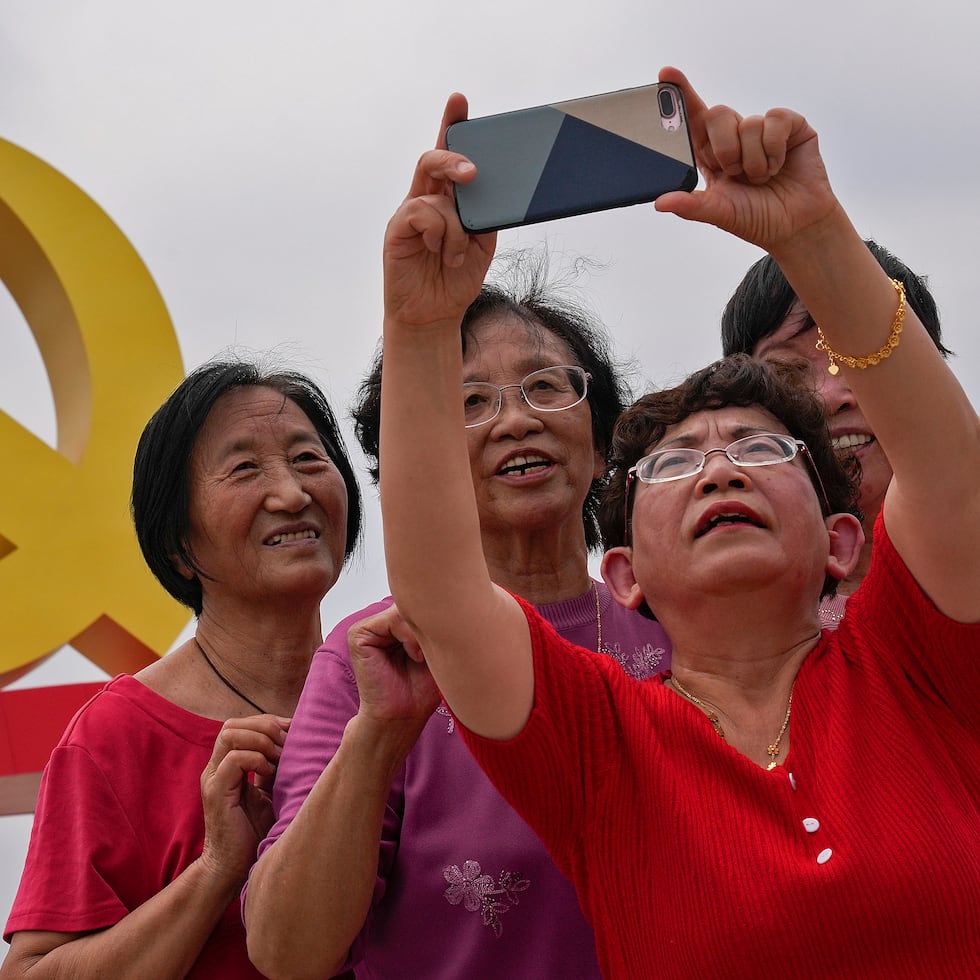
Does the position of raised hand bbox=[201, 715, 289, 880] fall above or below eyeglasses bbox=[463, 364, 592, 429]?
below

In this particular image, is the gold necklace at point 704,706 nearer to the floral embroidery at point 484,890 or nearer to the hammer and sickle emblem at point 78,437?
the floral embroidery at point 484,890

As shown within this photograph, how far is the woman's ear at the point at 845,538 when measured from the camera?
212 centimetres

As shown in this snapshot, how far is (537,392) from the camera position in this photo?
8.57 ft

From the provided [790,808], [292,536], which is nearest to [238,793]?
[292,536]

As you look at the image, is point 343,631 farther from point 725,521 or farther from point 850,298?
point 850,298

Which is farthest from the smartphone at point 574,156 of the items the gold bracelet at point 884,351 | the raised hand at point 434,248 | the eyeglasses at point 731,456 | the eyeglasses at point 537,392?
the eyeglasses at point 537,392

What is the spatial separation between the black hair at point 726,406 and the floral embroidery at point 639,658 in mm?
236

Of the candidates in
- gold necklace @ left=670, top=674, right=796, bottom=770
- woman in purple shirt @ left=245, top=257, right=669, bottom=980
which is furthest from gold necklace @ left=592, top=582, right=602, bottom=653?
gold necklace @ left=670, top=674, right=796, bottom=770

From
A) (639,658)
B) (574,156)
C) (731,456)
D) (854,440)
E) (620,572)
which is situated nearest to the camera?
(574,156)

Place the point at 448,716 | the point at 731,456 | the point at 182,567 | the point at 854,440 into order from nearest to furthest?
1. the point at 731,456
2. the point at 448,716
3. the point at 854,440
4. the point at 182,567

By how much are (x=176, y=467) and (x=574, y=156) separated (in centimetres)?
144

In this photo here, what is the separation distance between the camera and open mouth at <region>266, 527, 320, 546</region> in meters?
2.80

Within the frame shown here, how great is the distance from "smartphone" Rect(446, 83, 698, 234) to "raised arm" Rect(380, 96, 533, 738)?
0.05 m

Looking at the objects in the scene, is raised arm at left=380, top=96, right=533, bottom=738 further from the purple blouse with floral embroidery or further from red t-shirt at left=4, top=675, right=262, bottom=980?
red t-shirt at left=4, top=675, right=262, bottom=980
